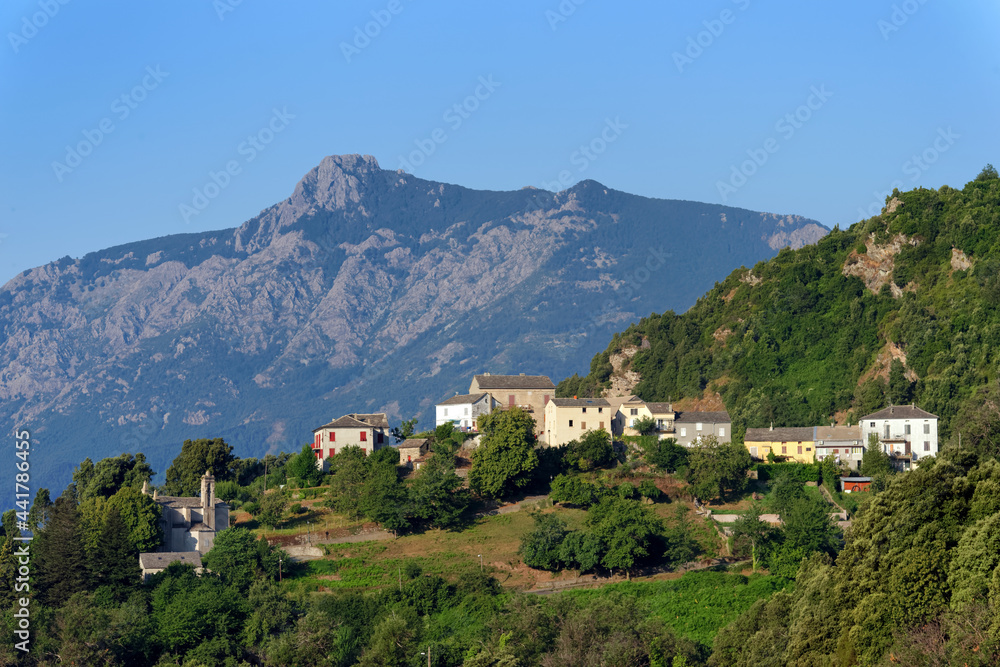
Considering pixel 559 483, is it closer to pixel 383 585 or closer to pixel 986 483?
pixel 383 585

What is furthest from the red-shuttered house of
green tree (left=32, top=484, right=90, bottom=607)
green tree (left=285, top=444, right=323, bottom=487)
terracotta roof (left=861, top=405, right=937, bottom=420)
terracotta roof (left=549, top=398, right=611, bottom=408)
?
terracotta roof (left=861, top=405, right=937, bottom=420)

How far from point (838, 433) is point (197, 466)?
4797cm

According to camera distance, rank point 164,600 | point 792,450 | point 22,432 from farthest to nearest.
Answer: point 792,450 < point 164,600 < point 22,432

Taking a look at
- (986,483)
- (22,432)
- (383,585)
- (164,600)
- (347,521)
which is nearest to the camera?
(986,483)

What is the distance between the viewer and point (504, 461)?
3433 inches

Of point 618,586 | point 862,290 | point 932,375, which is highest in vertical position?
point 862,290

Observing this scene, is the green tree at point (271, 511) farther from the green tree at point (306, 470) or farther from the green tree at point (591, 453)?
the green tree at point (591, 453)

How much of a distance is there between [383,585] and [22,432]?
81.3ft

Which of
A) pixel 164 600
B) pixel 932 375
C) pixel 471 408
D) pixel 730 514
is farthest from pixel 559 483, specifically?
pixel 932 375

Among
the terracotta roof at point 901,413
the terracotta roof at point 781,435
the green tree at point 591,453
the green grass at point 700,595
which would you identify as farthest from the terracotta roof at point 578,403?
the green grass at point 700,595

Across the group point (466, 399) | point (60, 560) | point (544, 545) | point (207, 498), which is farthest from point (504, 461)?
point (60, 560)

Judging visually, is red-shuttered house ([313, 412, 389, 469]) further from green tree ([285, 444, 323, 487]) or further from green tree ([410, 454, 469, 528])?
green tree ([410, 454, 469, 528])

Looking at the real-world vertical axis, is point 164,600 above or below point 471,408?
below

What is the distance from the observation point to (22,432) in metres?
57.2
